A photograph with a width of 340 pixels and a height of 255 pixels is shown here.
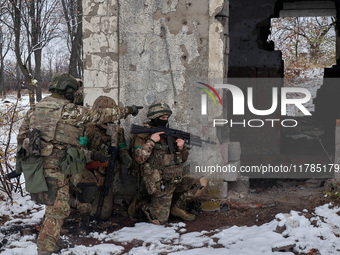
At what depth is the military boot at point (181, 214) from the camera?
15.1 ft

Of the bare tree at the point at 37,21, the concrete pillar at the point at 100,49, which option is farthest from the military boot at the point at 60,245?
the bare tree at the point at 37,21

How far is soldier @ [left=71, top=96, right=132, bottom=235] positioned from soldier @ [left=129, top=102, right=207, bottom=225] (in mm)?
237

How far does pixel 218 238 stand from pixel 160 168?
1.06m

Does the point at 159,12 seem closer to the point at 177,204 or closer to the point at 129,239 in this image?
the point at 177,204

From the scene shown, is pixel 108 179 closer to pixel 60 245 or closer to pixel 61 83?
pixel 60 245

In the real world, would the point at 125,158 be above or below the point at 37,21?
below

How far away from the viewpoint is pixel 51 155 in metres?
3.65

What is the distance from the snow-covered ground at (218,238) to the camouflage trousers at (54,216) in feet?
0.74

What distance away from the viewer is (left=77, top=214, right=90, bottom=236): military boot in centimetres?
427

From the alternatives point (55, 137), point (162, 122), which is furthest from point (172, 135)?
point (55, 137)

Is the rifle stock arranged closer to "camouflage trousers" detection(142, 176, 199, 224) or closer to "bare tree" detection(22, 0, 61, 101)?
"camouflage trousers" detection(142, 176, 199, 224)

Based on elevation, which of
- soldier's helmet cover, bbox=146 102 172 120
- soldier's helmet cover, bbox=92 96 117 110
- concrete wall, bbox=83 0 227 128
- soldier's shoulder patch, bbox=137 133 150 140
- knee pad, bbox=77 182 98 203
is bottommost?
knee pad, bbox=77 182 98 203

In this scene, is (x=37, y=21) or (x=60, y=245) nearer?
(x=60, y=245)

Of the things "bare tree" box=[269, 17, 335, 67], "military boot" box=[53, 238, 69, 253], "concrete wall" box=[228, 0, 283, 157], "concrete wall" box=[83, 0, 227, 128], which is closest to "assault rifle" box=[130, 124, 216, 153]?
"concrete wall" box=[83, 0, 227, 128]
